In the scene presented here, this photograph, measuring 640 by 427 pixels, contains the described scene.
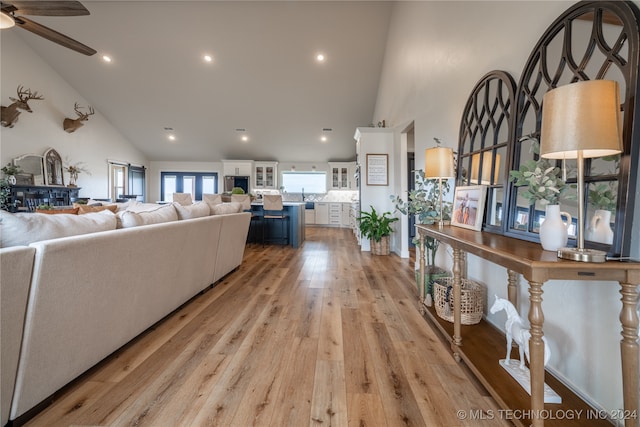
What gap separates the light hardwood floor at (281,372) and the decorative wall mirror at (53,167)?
6.20 m

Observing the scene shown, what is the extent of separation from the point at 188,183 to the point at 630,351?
35.4 feet

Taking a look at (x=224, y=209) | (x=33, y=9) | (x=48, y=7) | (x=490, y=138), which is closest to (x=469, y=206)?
(x=490, y=138)

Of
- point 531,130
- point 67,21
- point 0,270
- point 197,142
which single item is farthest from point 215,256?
point 197,142

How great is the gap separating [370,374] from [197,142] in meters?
8.90

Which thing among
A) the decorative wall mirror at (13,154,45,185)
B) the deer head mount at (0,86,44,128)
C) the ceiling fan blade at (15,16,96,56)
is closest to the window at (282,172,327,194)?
the decorative wall mirror at (13,154,45,185)

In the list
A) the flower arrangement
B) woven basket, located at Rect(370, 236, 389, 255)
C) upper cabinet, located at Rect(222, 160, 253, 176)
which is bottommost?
woven basket, located at Rect(370, 236, 389, 255)

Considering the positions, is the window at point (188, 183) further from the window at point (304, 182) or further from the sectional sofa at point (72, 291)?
the sectional sofa at point (72, 291)

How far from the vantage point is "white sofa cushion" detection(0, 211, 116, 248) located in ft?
3.70

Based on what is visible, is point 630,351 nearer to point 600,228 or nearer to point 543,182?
point 600,228

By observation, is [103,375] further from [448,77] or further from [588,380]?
[448,77]

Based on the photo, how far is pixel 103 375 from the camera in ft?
4.73

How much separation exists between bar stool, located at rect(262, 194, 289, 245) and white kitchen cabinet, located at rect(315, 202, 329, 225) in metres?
3.71

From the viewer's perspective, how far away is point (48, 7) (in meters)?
2.47

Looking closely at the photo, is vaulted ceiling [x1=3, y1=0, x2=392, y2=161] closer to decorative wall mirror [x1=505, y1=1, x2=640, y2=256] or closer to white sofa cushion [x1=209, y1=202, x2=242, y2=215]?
white sofa cushion [x1=209, y1=202, x2=242, y2=215]
